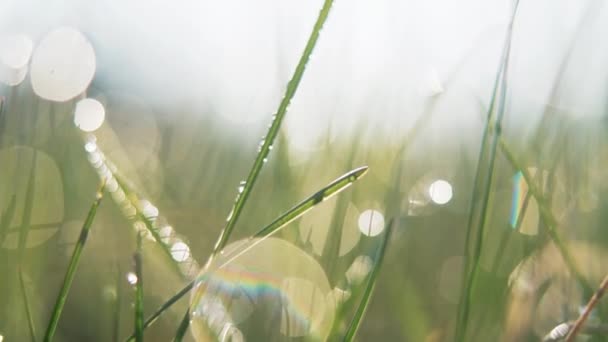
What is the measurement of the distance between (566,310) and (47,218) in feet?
2.08

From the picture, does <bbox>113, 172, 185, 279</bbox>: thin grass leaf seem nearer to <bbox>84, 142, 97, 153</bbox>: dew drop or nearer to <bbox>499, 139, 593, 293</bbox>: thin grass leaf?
<bbox>84, 142, 97, 153</bbox>: dew drop

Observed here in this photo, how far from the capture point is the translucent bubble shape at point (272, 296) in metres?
0.60

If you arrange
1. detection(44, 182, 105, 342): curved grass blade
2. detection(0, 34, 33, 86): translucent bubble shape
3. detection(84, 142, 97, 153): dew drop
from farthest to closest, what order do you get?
detection(0, 34, 33, 86): translucent bubble shape < detection(84, 142, 97, 153): dew drop < detection(44, 182, 105, 342): curved grass blade

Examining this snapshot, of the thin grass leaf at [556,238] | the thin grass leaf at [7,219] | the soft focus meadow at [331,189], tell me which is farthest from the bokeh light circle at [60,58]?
the thin grass leaf at [556,238]

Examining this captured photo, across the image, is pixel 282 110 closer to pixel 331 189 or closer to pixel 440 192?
pixel 331 189

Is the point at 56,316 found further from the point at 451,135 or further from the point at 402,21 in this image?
the point at 451,135

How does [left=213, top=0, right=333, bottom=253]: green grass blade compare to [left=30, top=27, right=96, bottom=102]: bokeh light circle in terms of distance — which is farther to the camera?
[left=30, top=27, right=96, bottom=102]: bokeh light circle

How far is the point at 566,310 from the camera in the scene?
614mm

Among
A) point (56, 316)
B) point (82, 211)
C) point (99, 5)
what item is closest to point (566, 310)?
point (56, 316)

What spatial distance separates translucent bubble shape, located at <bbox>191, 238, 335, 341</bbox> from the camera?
1.97ft

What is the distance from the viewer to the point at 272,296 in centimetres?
67

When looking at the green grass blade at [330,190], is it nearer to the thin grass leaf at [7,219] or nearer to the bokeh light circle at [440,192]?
the thin grass leaf at [7,219]

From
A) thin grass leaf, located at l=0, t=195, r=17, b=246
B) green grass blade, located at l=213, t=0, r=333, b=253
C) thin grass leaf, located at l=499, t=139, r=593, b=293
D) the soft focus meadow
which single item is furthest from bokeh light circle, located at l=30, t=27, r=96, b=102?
thin grass leaf, located at l=499, t=139, r=593, b=293

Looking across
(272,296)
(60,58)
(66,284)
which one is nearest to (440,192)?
(272,296)
